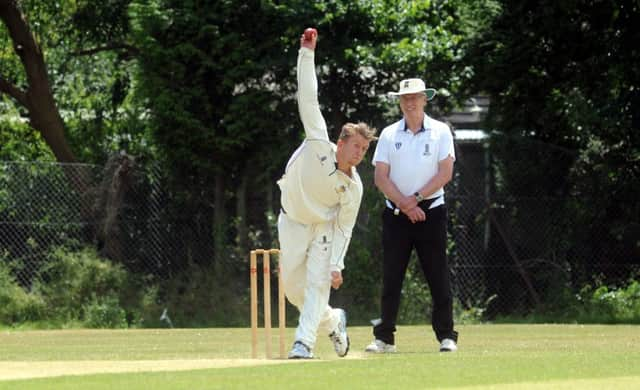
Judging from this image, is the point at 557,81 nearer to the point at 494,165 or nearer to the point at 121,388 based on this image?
the point at 494,165

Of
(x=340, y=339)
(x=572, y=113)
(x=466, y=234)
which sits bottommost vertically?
(x=466, y=234)

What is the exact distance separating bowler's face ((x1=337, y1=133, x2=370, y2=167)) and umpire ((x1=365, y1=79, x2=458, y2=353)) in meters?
1.03

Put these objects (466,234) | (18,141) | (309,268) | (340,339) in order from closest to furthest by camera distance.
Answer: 1. (309,268)
2. (340,339)
3. (466,234)
4. (18,141)

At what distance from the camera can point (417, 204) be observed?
10.5m

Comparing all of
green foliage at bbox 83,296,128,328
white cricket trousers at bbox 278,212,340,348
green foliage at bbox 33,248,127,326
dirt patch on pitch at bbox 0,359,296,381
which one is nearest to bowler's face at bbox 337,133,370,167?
white cricket trousers at bbox 278,212,340,348

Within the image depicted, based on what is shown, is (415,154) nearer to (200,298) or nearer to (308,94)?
(308,94)

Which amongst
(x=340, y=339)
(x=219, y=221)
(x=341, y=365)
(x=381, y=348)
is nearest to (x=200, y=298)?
(x=219, y=221)

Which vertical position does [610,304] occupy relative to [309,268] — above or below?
below

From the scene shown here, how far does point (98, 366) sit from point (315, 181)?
80.0 inches

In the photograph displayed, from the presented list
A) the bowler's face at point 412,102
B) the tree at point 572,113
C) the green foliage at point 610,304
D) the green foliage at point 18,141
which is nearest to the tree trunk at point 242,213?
the tree at point 572,113

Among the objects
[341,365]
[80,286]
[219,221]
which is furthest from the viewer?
[219,221]

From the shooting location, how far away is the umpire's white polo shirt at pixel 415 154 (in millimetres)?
10602

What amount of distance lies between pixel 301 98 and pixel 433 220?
176 centimetres

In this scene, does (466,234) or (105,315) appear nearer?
(105,315)
